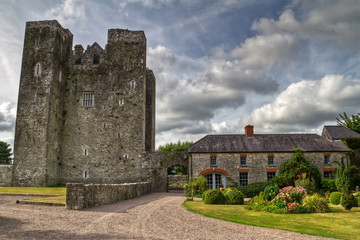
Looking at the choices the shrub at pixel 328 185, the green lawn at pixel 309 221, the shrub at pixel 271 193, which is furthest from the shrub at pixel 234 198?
the shrub at pixel 328 185

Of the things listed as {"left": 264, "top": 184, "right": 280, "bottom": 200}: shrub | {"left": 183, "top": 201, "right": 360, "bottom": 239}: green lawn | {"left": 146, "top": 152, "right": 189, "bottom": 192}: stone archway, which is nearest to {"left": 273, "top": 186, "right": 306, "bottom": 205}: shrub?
{"left": 264, "top": 184, "right": 280, "bottom": 200}: shrub

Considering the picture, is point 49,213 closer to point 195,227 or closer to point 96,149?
point 195,227

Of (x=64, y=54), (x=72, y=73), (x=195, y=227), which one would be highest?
(x=64, y=54)

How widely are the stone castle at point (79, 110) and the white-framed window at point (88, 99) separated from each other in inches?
4.5

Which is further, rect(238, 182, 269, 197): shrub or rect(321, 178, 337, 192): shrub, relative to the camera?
rect(321, 178, 337, 192): shrub

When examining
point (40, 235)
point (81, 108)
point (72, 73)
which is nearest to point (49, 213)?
point (40, 235)

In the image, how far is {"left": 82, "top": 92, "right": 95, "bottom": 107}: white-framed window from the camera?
32719mm

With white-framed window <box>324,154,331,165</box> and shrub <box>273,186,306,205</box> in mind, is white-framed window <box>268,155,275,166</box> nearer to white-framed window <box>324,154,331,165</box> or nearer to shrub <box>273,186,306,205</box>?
white-framed window <box>324,154,331,165</box>

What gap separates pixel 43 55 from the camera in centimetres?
3098

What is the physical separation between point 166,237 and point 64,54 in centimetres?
3028

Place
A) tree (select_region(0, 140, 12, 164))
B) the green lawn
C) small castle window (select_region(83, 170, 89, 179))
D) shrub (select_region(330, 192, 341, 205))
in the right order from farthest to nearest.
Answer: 1. tree (select_region(0, 140, 12, 164))
2. small castle window (select_region(83, 170, 89, 179))
3. shrub (select_region(330, 192, 341, 205))
4. the green lawn

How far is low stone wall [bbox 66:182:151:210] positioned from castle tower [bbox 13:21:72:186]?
13486 millimetres

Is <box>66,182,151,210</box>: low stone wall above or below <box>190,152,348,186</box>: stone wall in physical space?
below

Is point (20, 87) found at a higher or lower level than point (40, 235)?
higher
